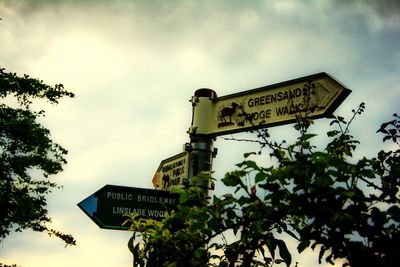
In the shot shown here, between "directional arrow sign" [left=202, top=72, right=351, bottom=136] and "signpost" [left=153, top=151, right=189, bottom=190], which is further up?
"directional arrow sign" [left=202, top=72, right=351, bottom=136]

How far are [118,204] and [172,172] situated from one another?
1.00 metres

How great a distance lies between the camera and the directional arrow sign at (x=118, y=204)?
3.66m

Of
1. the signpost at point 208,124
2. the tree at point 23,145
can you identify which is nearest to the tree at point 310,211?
the signpost at point 208,124

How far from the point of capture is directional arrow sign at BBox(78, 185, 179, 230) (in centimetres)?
366

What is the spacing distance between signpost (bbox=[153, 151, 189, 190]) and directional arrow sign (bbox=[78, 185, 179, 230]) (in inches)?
16.9

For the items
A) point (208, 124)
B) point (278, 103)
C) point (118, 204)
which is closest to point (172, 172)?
point (208, 124)

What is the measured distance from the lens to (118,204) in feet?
12.3

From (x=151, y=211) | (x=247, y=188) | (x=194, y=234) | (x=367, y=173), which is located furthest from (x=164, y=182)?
(x=367, y=173)

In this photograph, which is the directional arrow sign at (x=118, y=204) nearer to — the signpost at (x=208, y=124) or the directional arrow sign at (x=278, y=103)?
the signpost at (x=208, y=124)

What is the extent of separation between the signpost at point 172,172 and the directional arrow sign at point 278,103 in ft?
1.29

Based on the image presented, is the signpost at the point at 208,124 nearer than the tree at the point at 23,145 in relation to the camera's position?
Yes

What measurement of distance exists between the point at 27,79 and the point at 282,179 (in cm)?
1275

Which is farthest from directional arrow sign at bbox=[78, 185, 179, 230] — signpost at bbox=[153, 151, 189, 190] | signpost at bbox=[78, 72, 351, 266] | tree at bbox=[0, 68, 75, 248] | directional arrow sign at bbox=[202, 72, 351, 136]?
→ tree at bbox=[0, 68, 75, 248]

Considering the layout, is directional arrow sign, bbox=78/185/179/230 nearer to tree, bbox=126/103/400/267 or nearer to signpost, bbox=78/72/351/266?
signpost, bbox=78/72/351/266
